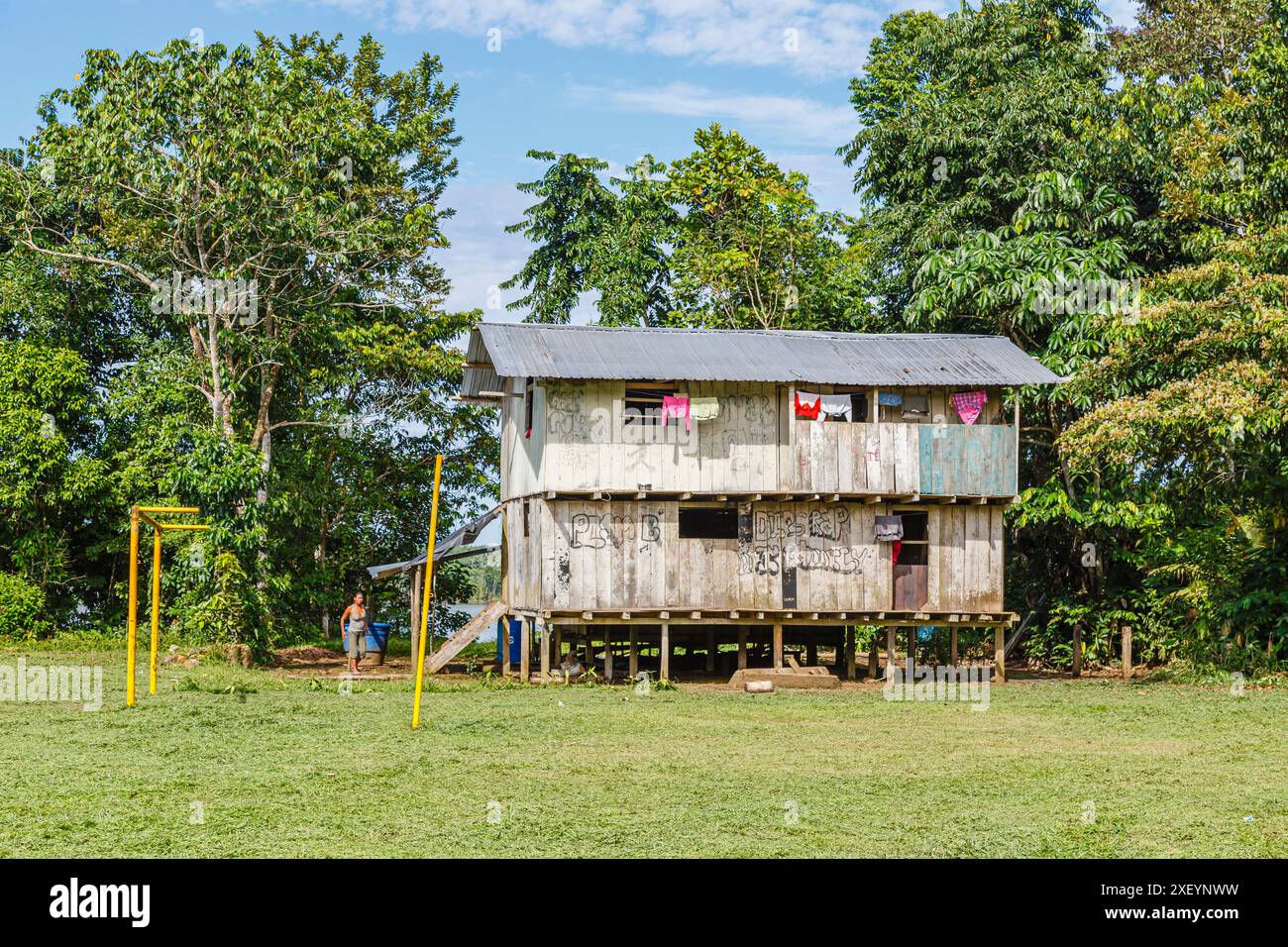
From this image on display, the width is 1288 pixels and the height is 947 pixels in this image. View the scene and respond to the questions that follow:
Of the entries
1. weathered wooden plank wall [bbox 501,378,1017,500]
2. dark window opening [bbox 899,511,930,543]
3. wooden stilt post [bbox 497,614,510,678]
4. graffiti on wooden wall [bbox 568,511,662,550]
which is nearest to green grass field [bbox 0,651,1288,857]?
graffiti on wooden wall [bbox 568,511,662,550]

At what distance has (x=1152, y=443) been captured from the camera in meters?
26.5

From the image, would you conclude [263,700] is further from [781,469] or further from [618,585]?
[781,469]

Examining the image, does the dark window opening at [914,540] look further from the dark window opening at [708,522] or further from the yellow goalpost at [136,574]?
the yellow goalpost at [136,574]

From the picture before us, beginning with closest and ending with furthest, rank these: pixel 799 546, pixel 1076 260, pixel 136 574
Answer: pixel 136 574, pixel 799 546, pixel 1076 260

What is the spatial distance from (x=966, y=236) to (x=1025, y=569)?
8.32 metres

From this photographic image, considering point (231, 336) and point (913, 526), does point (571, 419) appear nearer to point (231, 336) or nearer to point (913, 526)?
point (913, 526)

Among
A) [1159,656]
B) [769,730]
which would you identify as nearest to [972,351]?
[1159,656]

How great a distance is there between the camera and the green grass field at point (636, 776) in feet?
37.1

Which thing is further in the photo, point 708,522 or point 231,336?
point 231,336

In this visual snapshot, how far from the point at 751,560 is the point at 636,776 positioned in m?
11.8

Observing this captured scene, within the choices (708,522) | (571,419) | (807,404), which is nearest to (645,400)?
(571,419)

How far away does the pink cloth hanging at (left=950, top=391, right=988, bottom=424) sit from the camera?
2694 centimetres

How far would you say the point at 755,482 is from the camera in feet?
85.9

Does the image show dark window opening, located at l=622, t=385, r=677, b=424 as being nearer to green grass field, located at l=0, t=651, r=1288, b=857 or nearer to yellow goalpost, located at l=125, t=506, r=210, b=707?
green grass field, located at l=0, t=651, r=1288, b=857
